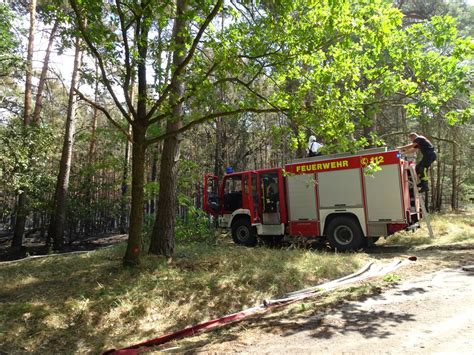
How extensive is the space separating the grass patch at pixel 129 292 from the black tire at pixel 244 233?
3689mm

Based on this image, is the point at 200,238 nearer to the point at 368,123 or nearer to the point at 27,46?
the point at 368,123

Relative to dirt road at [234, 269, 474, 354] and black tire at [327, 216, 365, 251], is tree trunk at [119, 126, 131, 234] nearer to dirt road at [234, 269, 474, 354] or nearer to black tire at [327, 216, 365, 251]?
black tire at [327, 216, 365, 251]

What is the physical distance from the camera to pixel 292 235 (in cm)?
1137

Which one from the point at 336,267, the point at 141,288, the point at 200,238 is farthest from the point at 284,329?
the point at 200,238

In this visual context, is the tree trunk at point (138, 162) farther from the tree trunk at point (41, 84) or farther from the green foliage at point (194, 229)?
the tree trunk at point (41, 84)

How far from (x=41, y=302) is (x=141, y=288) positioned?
146cm

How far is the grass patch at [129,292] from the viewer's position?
4.68 meters

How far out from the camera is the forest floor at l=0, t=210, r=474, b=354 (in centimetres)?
431

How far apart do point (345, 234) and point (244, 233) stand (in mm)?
3462

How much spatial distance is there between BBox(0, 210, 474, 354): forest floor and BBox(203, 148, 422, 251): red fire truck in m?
1.62

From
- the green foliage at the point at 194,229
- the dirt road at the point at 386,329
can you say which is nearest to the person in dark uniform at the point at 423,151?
the dirt road at the point at 386,329

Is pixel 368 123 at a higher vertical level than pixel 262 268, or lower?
higher

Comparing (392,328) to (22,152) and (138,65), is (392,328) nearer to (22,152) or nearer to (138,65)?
(138,65)

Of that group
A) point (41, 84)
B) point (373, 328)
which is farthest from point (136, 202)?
point (41, 84)
